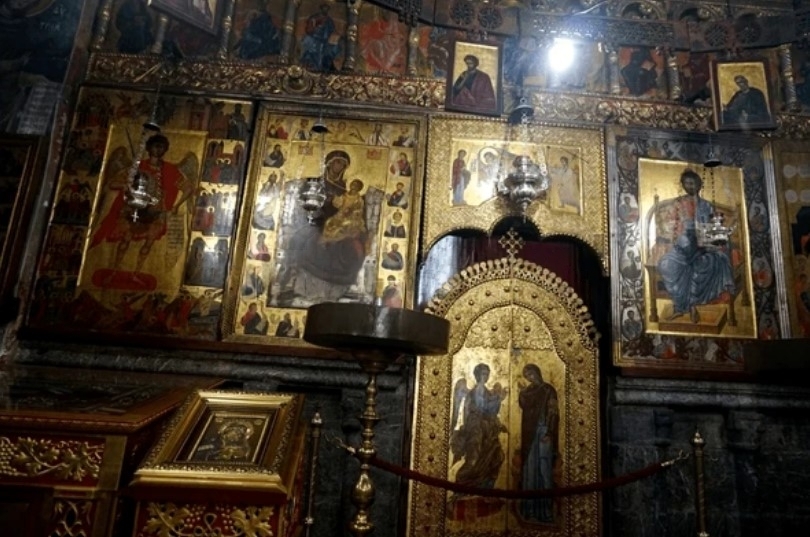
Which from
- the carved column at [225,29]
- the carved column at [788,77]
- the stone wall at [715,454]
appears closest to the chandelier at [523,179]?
the stone wall at [715,454]

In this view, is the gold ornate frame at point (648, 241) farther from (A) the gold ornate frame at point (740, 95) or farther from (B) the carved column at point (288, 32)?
(B) the carved column at point (288, 32)

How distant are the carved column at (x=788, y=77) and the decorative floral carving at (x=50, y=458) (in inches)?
293

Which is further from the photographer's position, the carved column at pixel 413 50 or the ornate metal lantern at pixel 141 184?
the carved column at pixel 413 50

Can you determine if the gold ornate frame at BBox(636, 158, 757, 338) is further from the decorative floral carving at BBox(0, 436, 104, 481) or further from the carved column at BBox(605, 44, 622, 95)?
the decorative floral carving at BBox(0, 436, 104, 481)

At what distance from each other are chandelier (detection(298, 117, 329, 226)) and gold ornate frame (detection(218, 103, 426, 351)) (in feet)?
0.26

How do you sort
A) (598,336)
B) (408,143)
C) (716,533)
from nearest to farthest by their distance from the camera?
(716,533) → (598,336) → (408,143)

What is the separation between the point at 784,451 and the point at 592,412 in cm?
202

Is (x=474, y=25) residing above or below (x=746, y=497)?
above

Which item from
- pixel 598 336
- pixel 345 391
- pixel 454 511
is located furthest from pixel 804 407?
pixel 345 391

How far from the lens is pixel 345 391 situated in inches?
187

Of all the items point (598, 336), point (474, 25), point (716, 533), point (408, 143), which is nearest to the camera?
point (716, 533)

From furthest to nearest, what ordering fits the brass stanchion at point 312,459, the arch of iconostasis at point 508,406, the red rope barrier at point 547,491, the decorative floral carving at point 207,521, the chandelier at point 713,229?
the chandelier at point 713,229 < the arch of iconostasis at point 508,406 < the red rope barrier at point 547,491 < the brass stanchion at point 312,459 < the decorative floral carving at point 207,521

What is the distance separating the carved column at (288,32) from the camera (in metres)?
5.71

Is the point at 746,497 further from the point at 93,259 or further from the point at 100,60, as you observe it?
the point at 100,60
